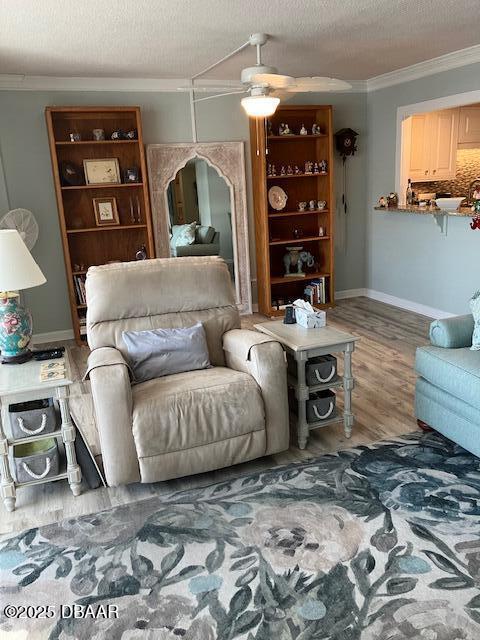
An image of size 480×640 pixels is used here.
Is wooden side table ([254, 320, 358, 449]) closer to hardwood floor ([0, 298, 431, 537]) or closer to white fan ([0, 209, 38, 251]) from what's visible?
hardwood floor ([0, 298, 431, 537])

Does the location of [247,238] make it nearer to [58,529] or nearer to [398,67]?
[398,67]

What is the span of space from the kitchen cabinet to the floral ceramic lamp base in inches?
178

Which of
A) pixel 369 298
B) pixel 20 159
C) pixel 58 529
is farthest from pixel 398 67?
pixel 58 529

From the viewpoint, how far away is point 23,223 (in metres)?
4.72

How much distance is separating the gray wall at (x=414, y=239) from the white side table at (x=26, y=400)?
12.8 feet

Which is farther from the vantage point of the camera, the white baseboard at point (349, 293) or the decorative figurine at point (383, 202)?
the white baseboard at point (349, 293)

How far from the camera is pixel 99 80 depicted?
4910 millimetres

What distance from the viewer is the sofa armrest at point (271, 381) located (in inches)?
104

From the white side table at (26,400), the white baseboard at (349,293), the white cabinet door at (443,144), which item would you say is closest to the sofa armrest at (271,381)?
the white side table at (26,400)

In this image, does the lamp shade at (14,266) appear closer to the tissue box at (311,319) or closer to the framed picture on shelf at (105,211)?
the tissue box at (311,319)

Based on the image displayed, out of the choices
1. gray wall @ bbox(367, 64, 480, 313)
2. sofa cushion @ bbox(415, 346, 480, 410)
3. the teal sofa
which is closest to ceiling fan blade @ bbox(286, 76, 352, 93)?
the teal sofa

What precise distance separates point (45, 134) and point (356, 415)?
3805mm

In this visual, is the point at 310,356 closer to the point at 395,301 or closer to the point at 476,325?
the point at 476,325

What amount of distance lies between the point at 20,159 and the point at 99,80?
105cm
